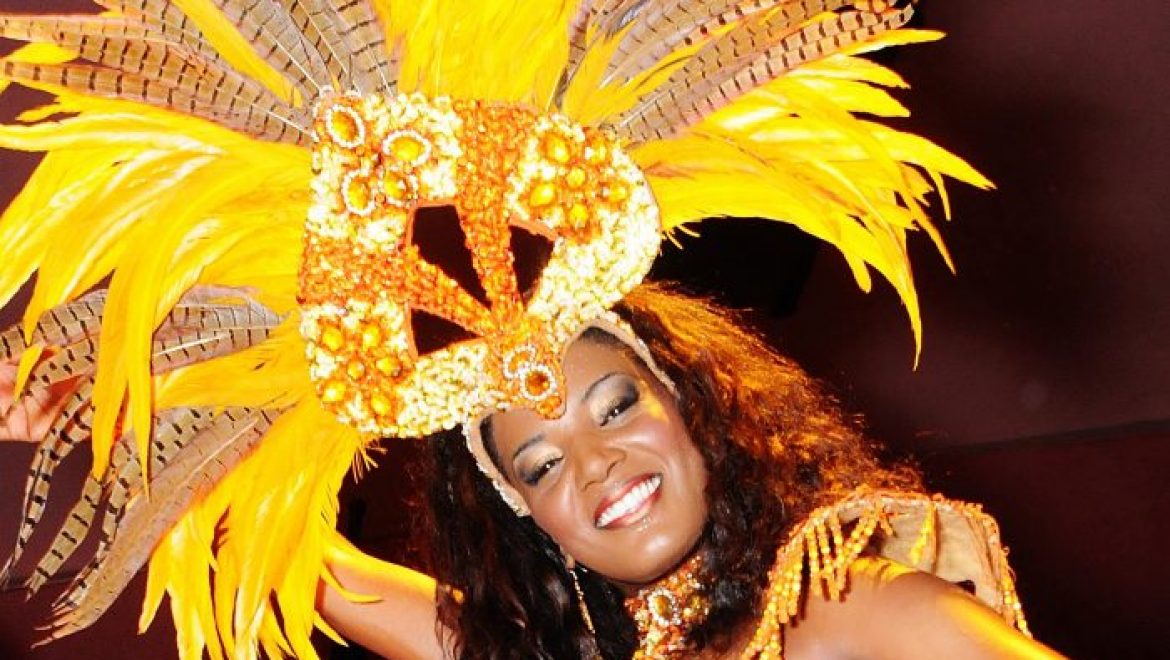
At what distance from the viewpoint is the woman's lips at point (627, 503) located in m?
1.85

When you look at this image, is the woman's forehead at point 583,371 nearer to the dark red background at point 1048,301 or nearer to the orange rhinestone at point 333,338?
the orange rhinestone at point 333,338

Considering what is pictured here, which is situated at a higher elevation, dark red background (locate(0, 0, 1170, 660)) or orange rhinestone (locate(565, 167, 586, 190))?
orange rhinestone (locate(565, 167, 586, 190))

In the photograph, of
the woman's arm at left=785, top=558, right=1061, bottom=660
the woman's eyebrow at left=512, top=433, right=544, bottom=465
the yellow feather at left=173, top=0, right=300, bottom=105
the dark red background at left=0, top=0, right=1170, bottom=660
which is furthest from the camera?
the dark red background at left=0, top=0, right=1170, bottom=660

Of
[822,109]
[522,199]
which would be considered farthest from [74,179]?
[822,109]

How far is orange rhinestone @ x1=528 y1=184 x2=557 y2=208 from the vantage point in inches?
70.9

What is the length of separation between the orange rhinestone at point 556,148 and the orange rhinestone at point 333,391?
15.5 inches

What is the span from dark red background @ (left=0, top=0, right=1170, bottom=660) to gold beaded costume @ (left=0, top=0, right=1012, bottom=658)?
4.59 ft

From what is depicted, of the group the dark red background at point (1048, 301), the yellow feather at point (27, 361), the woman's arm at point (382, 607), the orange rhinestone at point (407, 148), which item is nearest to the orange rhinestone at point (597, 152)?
the orange rhinestone at point (407, 148)

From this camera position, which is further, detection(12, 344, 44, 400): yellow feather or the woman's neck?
the woman's neck

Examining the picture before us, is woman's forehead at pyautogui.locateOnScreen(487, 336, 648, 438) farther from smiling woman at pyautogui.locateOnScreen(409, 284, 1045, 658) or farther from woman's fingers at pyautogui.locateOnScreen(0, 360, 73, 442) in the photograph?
woman's fingers at pyautogui.locateOnScreen(0, 360, 73, 442)

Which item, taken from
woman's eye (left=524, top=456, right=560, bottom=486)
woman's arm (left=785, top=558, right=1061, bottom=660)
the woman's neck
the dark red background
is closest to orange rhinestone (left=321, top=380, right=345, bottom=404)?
woman's eye (left=524, top=456, right=560, bottom=486)

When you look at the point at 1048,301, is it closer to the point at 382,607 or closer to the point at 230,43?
the point at 382,607

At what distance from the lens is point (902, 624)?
5.53 ft

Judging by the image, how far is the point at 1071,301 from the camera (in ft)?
12.2
